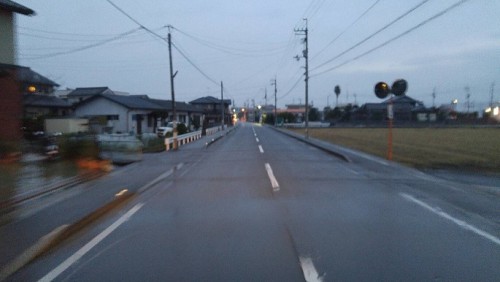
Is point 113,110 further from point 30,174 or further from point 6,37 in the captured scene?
point 30,174

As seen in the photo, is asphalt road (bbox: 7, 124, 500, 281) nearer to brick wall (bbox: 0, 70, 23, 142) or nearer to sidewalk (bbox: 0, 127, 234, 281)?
sidewalk (bbox: 0, 127, 234, 281)

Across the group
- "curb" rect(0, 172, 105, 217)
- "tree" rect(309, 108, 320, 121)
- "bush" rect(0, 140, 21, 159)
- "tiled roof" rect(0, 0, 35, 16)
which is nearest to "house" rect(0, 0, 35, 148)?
"tiled roof" rect(0, 0, 35, 16)

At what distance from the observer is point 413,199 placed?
Answer: 1020 cm

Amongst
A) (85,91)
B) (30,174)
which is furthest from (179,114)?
(30,174)

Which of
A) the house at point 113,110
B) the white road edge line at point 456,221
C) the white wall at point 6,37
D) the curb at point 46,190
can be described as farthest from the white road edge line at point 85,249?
the house at point 113,110

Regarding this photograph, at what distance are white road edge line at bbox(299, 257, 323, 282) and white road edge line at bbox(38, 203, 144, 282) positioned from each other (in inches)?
116

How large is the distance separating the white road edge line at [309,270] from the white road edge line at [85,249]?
9.64ft

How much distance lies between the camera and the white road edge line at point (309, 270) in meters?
5.10

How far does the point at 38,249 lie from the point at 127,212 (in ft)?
9.17

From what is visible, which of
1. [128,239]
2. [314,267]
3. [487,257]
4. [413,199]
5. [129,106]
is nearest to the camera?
[314,267]

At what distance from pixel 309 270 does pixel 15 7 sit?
2029cm

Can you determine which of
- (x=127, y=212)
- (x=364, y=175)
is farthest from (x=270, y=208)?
Result: (x=364, y=175)

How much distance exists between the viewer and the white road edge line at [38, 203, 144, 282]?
17.7 feet

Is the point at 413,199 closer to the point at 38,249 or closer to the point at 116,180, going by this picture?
the point at 38,249
